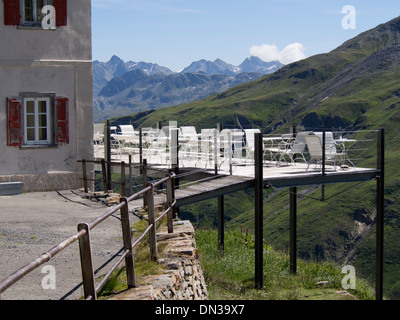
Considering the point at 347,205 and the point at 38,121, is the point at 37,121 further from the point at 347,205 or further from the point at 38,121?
the point at 347,205

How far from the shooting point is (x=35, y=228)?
940 cm

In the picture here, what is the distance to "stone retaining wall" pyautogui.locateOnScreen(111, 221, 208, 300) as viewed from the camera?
5824mm

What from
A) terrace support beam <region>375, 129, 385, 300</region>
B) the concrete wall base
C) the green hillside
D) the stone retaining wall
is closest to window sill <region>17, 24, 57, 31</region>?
the concrete wall base

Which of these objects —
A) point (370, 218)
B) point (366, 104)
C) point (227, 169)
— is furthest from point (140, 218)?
point (366, 104)

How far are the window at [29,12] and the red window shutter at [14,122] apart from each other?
→ 197 cm

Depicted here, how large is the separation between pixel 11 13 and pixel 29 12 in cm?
47

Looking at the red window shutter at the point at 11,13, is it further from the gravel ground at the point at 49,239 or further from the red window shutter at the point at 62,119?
the gravel ground at the point at 49,239

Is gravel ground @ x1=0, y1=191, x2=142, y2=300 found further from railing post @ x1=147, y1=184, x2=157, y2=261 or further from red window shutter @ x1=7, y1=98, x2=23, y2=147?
red window shutter @ x1=7, y1=98, x2=23, y2=147

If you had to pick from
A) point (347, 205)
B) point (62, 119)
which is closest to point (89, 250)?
point (62, 119)

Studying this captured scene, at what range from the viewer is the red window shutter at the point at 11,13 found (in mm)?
14383

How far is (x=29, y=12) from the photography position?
48.3 ft

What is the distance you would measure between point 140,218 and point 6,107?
609 centimetres
